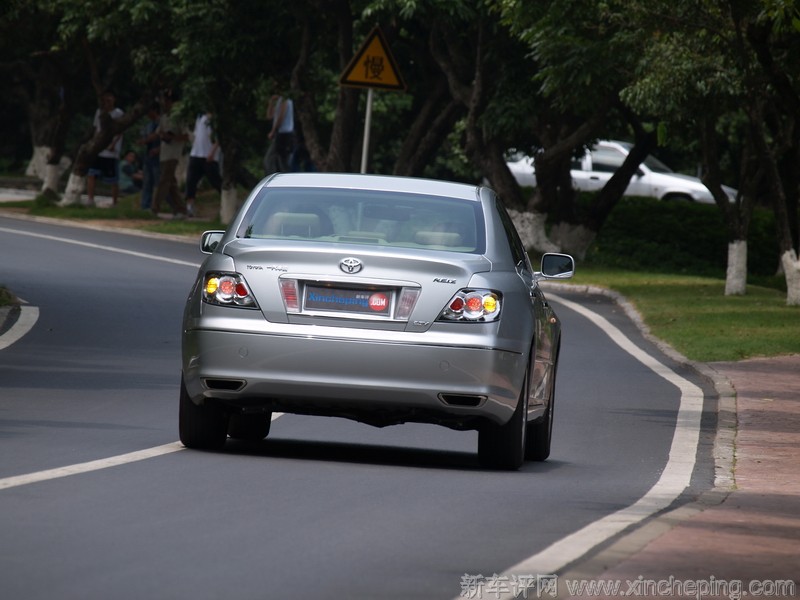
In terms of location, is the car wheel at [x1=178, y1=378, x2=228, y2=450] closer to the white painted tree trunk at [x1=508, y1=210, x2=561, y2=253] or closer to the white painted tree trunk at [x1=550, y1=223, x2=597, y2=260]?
the white painted tree trunk at [x1=508, y1=210, x2=561, y2=253]

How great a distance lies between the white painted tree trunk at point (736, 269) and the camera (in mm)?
28703

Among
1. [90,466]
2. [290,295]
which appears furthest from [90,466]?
[290,295]

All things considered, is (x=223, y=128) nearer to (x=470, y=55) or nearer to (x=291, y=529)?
A: (x=470, y=55)

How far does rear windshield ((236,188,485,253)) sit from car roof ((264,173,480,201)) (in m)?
0.05

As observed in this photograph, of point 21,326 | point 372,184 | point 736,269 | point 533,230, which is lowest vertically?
point 533,230

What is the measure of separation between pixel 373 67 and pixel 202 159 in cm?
1473

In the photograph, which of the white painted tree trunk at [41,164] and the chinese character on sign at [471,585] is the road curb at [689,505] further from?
the white painted tree trunk at [41,164]

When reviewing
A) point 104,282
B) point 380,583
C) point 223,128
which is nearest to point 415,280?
point 380,583

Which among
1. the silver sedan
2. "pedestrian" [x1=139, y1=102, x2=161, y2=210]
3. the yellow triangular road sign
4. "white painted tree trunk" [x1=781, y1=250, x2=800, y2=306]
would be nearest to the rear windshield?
the silver sedan

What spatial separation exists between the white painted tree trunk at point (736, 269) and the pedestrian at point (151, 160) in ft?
47.0

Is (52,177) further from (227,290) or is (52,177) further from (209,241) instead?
(227,290)

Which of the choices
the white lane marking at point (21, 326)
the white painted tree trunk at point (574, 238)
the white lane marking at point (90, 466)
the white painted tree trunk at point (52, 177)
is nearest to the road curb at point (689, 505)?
the white lane marking at point (90, 466)

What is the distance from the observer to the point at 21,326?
60.5 ft

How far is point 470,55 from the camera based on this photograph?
35.5 m
